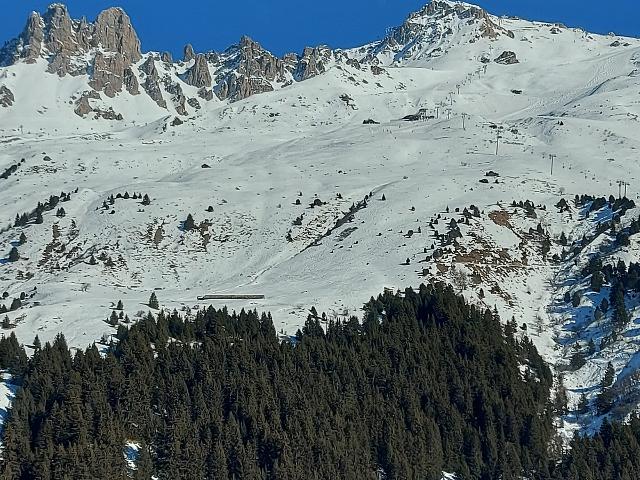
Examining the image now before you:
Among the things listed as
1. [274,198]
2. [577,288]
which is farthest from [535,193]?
[274,198]

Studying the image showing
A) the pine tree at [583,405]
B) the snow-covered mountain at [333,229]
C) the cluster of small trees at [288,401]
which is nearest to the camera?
the cluster of small trees at [288,401]

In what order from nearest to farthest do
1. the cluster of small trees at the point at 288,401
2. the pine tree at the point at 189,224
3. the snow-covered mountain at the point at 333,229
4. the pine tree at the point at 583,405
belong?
the cluster of small trees at the point at 288,401, the pine tree at the point at 583,405, the snow-covered mountain at the point at 333,229, the pine tree at the point at 189,224

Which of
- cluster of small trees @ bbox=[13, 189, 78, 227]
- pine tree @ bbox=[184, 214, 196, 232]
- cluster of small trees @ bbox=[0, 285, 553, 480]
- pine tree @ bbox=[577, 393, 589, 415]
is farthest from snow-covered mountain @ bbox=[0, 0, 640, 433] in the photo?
cluster of small trees @ bbox=[0, 285, 553, 480]

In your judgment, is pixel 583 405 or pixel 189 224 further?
pixel 189 224

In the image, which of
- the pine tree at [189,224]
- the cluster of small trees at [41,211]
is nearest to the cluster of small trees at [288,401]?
the pine tree at [189,224]

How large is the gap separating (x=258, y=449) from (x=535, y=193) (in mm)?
73750

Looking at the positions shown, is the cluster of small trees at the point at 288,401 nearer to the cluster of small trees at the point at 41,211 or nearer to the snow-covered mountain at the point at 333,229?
the snow-covered mountain at the point at 333,229

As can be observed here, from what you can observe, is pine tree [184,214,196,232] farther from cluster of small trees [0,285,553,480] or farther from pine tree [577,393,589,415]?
pine tree [577,393,589,415]

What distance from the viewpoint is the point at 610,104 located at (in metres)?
198

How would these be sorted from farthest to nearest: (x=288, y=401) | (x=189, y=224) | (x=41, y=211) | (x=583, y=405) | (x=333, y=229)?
(x=41, y=211)
(x=189, y=224)
(x=333, y=229)
(x=583, y=405)
(x=288, y=401)

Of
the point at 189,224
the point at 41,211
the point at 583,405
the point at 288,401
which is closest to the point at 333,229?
the point at 189,224

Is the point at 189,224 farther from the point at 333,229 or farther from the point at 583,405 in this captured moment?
the point at 583,405

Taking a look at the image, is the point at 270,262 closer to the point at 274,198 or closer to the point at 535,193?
the point at 274,198

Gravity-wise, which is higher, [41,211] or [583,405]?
[41,211]
